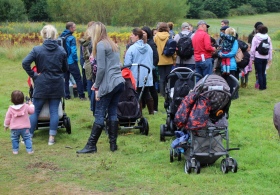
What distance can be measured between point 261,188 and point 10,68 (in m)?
12.6

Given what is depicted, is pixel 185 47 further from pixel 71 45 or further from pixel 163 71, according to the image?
pixel 71 45

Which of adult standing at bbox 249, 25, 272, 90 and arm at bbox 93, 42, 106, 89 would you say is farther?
adult standing at bbox 249, 25, 272, 90

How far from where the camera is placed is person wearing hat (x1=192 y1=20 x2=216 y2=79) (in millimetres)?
11346

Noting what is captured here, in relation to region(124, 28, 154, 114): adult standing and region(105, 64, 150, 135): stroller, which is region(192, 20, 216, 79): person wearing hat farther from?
region(105, 64, 150, 135): stroller

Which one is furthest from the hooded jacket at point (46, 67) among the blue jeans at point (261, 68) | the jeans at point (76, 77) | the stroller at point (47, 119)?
the blue jeans at point (261, 68)

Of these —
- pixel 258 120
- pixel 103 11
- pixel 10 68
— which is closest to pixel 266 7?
pixel 103 11

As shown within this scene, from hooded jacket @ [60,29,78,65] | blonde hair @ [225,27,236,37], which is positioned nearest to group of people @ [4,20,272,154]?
hooded jacket @ [60,29,78,65]

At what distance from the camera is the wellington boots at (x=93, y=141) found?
25.2 ft

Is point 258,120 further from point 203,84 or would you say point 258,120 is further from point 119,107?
point 203,84

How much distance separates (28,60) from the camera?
8016mm

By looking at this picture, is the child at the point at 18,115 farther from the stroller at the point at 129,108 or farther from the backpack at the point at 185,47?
the backpack at the point at 185,47

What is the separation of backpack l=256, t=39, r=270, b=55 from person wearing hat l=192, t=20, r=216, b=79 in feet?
6.31

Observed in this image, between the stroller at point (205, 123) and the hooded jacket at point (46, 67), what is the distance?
237cm

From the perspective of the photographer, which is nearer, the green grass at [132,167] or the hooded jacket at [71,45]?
the green grass at [132,167]
